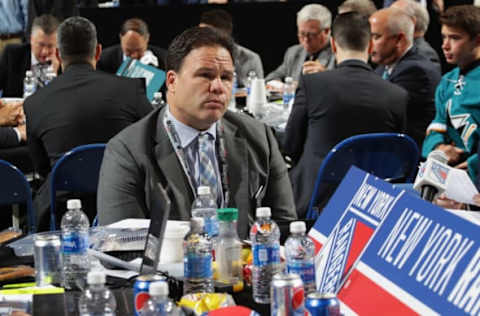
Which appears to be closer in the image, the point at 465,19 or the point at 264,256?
the point at 264,256

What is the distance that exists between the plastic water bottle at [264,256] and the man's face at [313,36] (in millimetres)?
4762

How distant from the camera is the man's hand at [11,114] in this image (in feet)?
17.2

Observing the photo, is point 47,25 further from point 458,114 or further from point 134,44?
point 458,114

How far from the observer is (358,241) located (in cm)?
190

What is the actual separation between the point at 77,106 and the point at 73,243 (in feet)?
7.44

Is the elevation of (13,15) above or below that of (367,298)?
above

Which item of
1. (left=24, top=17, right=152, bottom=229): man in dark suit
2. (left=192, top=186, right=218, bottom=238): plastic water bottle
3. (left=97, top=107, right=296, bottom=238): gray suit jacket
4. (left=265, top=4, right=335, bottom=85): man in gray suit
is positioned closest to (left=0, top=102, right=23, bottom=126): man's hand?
(left=24, top=17, right=152, bottom=229): man in dark suit

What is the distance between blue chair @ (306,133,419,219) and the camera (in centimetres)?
389

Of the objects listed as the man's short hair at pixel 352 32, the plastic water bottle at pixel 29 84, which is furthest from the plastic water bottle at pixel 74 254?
the plastic water bottle at pixel 29 84

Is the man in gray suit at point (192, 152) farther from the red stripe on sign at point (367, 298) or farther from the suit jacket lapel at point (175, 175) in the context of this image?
the red stripe on sign at point (367, 298)

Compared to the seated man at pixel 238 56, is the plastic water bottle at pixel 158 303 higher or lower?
lower

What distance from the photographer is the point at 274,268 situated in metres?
2.05

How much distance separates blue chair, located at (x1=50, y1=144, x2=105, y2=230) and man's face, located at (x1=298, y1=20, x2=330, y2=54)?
10.9ft

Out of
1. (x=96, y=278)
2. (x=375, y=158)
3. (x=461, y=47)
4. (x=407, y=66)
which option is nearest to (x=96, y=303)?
(x=96, y=278)
